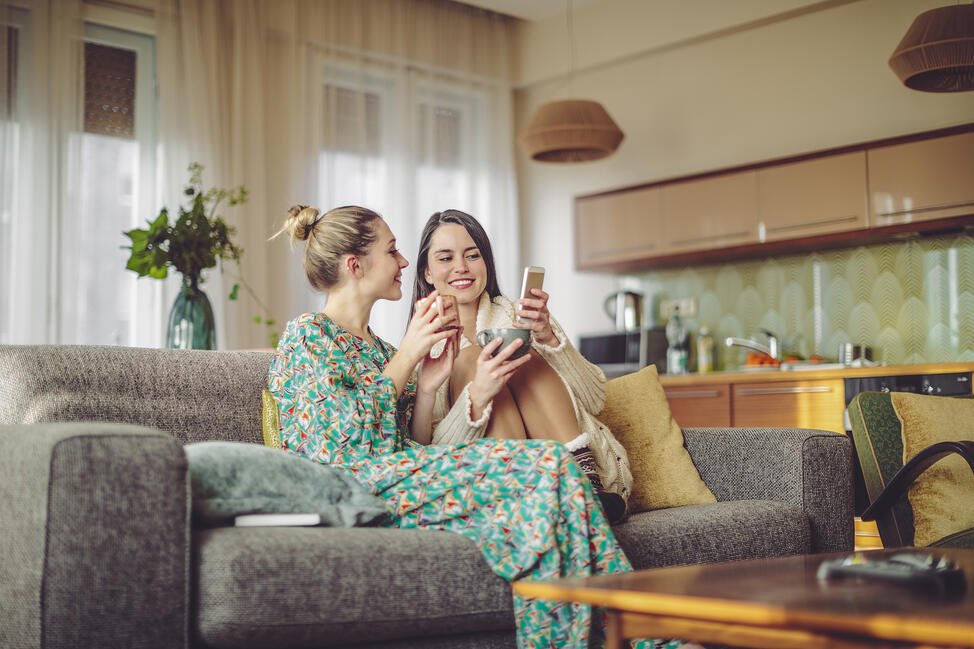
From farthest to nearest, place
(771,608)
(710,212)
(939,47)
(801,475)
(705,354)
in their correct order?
(705,354)
(710,212)
(939,47)
(801,475)
(771,608)

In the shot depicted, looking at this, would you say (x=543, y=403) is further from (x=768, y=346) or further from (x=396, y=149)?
(x=396, y=149)

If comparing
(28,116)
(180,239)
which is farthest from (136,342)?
(180,239)

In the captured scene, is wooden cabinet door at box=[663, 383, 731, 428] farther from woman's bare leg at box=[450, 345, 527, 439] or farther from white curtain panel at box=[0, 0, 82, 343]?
white curtain panel at box=[0, 0, 82, 343]

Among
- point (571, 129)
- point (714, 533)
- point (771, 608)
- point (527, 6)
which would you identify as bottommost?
point (714, 533)

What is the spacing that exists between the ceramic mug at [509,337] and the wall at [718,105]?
131 inches

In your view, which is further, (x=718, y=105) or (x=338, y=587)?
(x=718, y=105)

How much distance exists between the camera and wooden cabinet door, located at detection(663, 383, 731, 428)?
16.8 feet

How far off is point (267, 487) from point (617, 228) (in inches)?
164

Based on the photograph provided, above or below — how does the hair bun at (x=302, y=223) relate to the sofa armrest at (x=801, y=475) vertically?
above

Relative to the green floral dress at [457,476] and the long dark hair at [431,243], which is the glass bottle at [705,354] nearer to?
the long dark hair at [431,243]

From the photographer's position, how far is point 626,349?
5863mm

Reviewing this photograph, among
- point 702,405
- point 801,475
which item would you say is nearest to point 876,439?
point 801,475

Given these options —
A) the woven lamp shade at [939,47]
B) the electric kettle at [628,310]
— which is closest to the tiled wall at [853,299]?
the electric kettle at [628,310]

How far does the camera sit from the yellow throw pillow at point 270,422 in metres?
2.34
